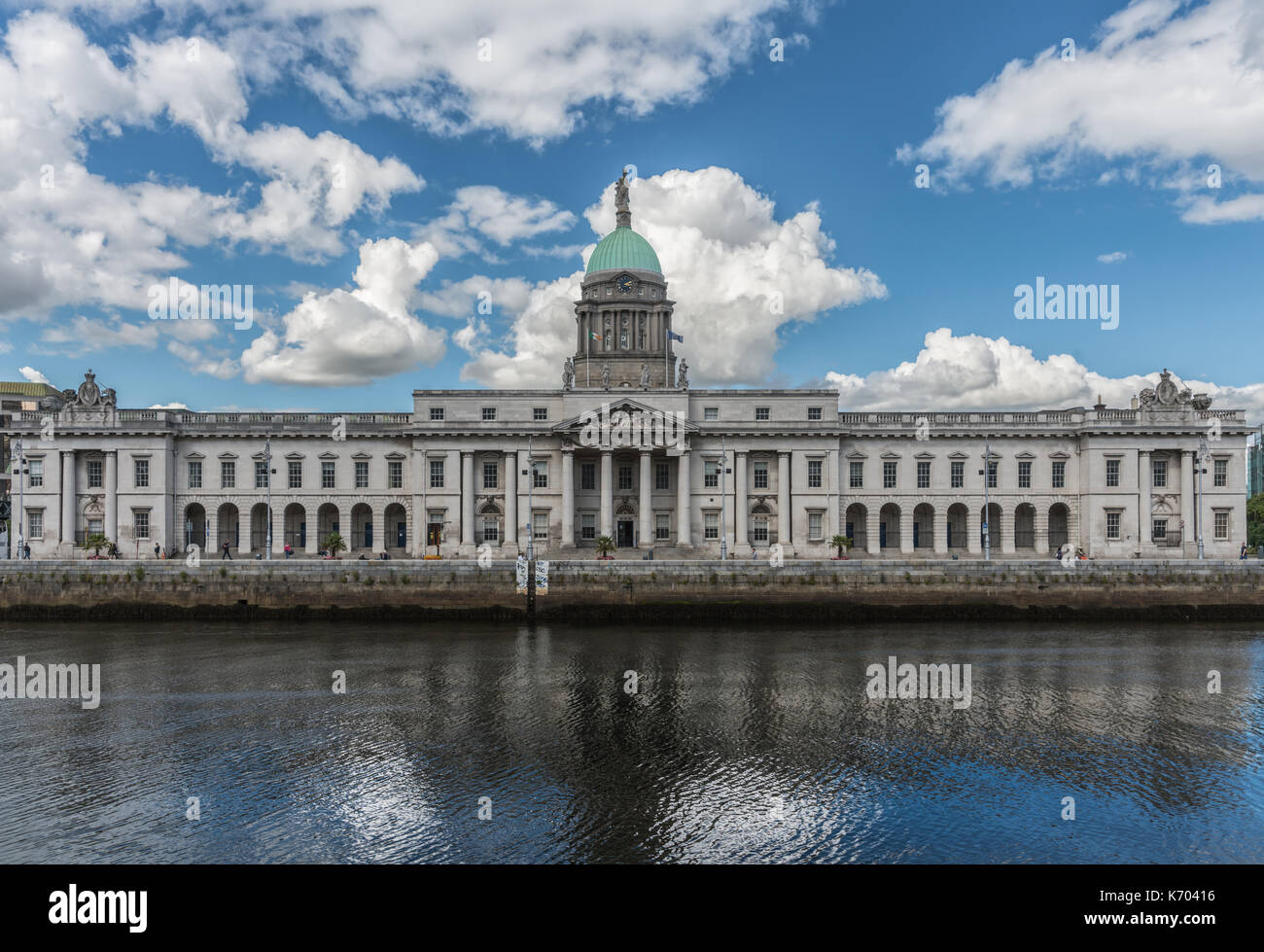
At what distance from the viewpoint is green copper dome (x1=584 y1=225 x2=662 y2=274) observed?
267 ft

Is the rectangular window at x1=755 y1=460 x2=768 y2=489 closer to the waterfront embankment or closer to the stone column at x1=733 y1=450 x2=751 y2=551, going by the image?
the stone column at x1=733 y1=450 x2=751 y2=551

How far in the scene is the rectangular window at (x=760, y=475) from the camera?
68312 millimetres

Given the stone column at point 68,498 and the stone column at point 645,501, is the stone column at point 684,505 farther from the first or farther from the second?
the stone column at point 68,498

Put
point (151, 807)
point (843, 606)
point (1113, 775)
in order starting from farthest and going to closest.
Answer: point (843, 606) < point (1113, 775) < point (151, 807)

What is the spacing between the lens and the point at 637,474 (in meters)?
68.9

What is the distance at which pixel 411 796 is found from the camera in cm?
1934

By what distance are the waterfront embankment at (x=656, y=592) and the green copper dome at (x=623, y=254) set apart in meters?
41.8

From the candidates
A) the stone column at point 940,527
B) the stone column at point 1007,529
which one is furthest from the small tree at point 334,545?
the stone column at point 1007,529

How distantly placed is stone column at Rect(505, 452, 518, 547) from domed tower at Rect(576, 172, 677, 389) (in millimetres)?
14031

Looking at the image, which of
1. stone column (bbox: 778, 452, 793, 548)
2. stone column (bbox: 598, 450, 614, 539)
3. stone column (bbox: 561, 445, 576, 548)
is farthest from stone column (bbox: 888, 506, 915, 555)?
stone column (bbox: 561, 445, 576, 548)

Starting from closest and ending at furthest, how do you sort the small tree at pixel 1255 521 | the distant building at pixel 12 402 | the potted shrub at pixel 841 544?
the potted shrub at pixel 841 544, the small tree at pixel 1255 521, the distant building at pixel 12 402
